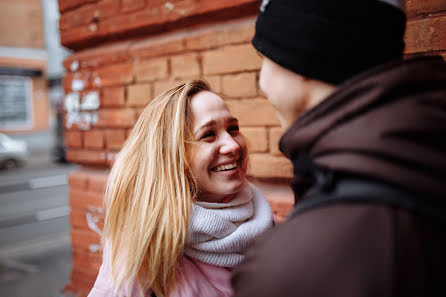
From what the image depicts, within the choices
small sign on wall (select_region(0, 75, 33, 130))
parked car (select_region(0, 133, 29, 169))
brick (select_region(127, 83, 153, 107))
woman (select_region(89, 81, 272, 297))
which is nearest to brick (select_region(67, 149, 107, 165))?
brick (select_region(127, 83, 153, 107))

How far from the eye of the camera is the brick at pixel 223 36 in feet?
6.41

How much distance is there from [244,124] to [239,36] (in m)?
0.50

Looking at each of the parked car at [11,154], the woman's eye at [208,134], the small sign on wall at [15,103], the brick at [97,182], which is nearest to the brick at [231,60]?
the woman's eye at [208,134]

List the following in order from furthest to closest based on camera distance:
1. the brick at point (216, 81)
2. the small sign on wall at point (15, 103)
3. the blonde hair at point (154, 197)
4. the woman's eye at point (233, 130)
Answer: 1. the small sign on wall at point (15, 103)
2. the brick at point (216, 81)
3. the woman's eye at point (233, 130)
4. the blonde hair at point (154, 197)

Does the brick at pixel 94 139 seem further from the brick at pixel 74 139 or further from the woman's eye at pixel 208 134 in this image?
the woman's eye at pixel 208 134

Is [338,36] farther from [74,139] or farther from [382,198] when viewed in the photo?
[74,139]

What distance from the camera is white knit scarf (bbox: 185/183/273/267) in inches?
49.3

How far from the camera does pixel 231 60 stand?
6.61 ft

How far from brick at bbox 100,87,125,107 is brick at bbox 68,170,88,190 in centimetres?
60

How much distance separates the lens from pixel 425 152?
0.62m

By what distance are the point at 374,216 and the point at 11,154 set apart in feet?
50.0

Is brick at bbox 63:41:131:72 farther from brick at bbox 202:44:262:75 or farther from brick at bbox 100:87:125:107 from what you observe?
brick at bbox 202:44:262:75

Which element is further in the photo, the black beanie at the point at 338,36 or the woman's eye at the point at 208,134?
the woman's eye at the point at 208,134

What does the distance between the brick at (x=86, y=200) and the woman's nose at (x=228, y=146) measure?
5.15 feet
